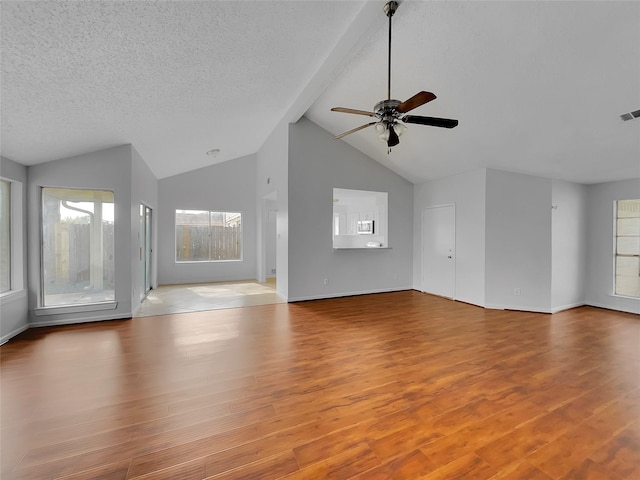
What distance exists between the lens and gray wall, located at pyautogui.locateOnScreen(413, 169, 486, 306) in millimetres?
5203

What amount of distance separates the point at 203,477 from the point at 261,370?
123 cm

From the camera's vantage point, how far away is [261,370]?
271 cm

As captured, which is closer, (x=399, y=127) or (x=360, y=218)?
(x=399, y=127)

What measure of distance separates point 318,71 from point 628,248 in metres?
6.45

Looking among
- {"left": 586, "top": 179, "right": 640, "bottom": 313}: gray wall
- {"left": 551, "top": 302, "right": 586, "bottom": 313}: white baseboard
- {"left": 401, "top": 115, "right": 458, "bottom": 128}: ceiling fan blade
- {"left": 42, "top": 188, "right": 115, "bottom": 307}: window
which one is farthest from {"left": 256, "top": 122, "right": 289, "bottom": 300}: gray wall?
{"left": 586, "top": 179, "right": 640, "bottom": 313}: gray wall

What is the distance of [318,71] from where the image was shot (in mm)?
3609

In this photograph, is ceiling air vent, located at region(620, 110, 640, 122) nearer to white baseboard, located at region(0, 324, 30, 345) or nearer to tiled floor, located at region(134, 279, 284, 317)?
tiled floor, located at region(134, 279, 284, 317)

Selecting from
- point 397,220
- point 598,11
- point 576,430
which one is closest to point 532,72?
point 598,11

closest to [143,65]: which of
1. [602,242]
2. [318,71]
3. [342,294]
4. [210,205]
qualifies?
[318,71]

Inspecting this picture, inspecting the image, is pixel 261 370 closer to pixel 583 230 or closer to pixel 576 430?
pixel 576 430

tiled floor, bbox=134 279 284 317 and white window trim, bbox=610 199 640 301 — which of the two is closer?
tiled floor, bbox=134 279 284 317

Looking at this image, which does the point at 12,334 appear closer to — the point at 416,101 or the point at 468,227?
the point at 416,101

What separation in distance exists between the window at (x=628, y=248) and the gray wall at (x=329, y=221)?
3855 mm

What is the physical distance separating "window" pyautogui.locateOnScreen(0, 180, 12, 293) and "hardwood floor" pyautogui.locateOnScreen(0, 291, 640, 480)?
2.47 feet
